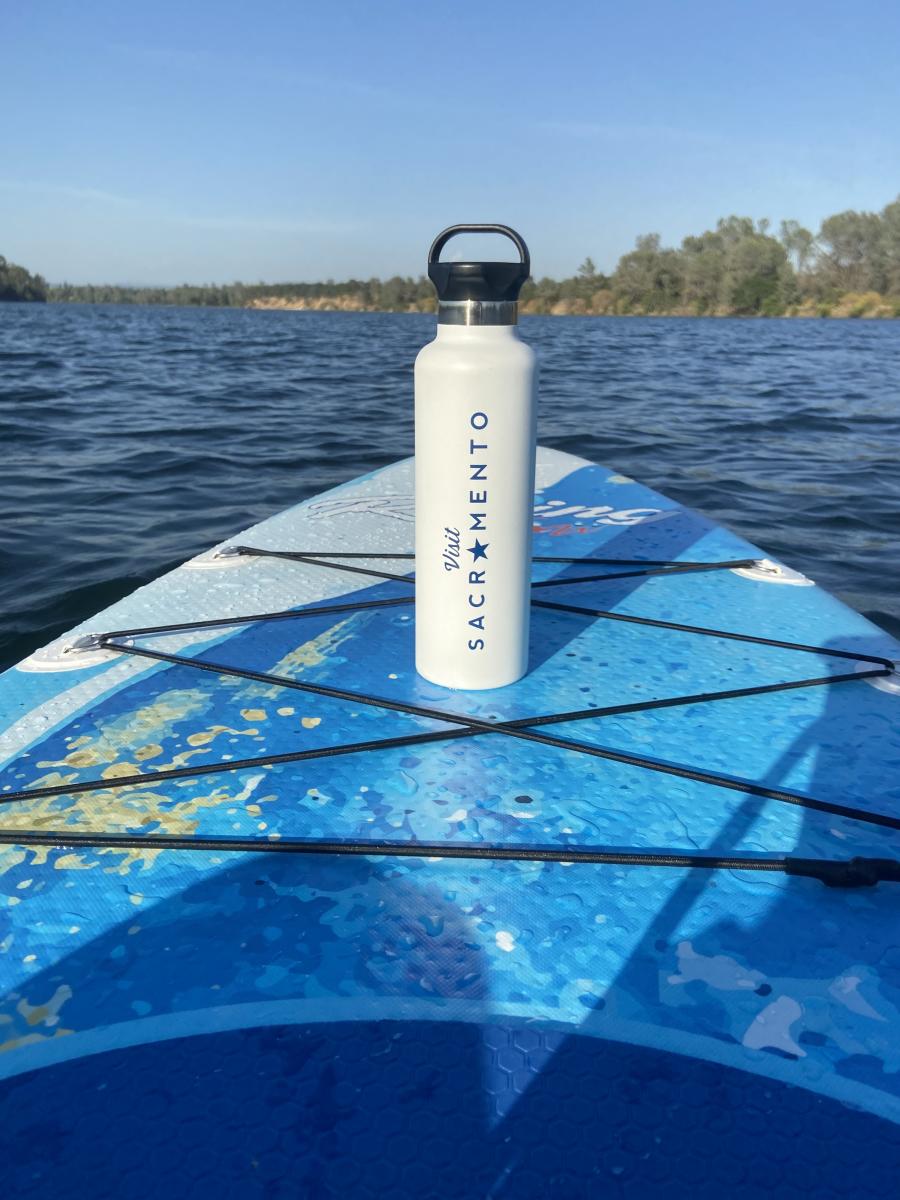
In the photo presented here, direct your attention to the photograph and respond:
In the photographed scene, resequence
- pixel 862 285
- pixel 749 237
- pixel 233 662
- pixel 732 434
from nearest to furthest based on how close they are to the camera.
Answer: pixel 233 662
pixel 732 434
pixel 862 285
pixel 749 237

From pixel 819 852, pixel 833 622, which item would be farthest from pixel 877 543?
pixel 819 852

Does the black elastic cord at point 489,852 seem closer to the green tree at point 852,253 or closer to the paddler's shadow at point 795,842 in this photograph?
the paddler's shadow at point 795,842

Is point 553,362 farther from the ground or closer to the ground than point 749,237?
closer to the ground

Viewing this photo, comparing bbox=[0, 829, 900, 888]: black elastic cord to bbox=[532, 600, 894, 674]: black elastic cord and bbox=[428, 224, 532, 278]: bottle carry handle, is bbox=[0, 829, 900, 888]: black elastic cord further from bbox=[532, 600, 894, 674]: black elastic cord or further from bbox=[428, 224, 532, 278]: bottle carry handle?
bbox=[428, 224, 532, 278]: bottle carry handle

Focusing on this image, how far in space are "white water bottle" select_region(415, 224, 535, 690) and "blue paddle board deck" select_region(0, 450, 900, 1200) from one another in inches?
6.4

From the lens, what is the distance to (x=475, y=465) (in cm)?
140

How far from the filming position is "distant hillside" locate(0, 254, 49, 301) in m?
82.4

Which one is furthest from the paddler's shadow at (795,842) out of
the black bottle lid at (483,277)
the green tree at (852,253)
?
the green tree at (852,253)

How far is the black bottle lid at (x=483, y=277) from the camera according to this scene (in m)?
1.29

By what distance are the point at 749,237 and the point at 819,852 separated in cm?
7862

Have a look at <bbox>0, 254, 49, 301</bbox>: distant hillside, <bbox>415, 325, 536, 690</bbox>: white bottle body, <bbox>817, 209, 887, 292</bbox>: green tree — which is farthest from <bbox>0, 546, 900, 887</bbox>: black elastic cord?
<bbox>0, 254, 49, 301</bbox>: distant hillside

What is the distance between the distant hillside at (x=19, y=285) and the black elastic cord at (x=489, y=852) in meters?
95.3

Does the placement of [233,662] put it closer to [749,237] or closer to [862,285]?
[862,285]

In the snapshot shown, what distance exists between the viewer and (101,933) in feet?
3.40
